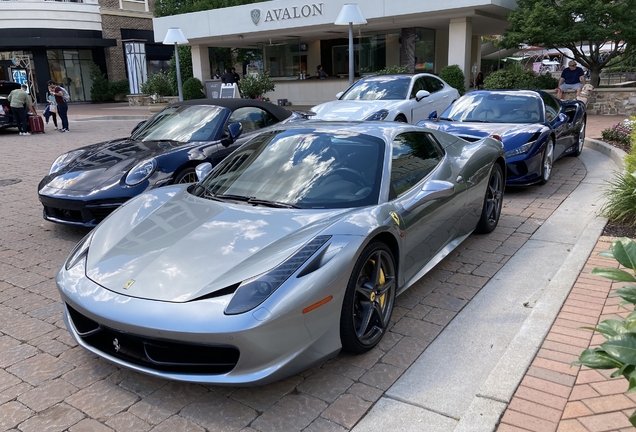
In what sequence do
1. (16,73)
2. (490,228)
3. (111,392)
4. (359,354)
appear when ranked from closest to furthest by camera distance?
(111,392) < (359,354) < (490,228) < (16,73)

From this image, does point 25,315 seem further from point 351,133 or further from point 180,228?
point 351,133

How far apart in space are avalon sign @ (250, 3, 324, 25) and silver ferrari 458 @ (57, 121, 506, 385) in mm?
17441

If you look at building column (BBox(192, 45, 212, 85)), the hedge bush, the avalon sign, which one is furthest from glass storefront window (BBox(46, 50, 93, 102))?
the hedge bush

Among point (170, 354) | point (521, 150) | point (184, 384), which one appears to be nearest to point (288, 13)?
point (521, 150)

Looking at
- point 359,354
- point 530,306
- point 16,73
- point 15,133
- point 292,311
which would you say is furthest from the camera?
point 16,73

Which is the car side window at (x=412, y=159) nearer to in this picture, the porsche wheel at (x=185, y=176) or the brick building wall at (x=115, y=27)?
the porsche wheel at (x=185, y=176)

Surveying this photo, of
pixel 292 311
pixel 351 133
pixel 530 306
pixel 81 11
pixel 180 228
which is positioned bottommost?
pixel 530 306

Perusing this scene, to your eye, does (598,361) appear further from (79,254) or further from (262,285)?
(79,254)

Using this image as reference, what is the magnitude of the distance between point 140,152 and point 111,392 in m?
3.86

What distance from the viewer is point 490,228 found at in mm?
5719

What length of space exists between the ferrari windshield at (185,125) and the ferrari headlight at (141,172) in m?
0.92

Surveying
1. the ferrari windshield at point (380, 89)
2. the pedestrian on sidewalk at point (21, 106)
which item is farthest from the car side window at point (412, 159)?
the pedestrian on sidewalk at point (21, 106)

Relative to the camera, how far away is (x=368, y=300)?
3334mm

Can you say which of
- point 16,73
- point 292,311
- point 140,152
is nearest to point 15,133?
point 140,152
